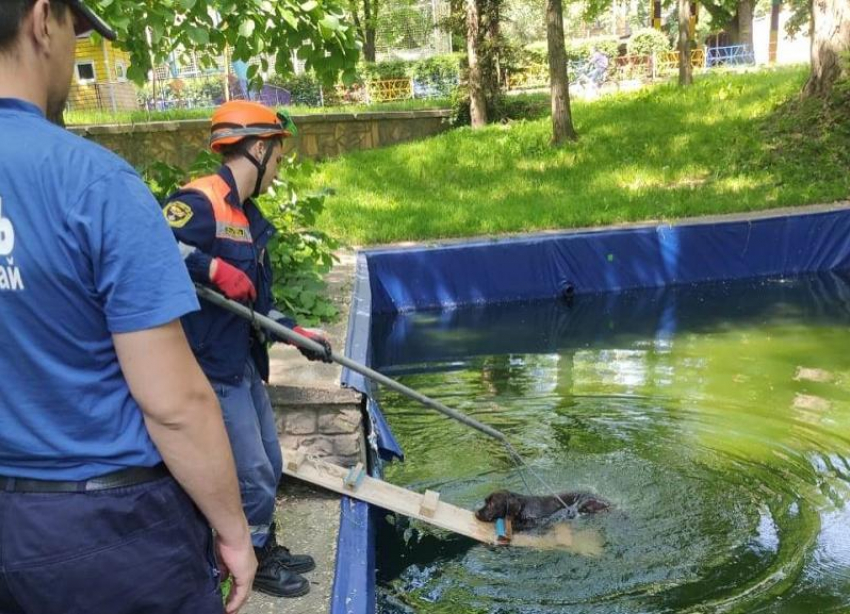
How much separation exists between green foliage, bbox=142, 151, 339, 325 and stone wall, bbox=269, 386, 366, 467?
1.86 meters

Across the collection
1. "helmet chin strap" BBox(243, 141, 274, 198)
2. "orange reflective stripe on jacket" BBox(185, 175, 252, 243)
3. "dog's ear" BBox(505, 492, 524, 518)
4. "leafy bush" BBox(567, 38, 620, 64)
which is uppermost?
"leafy bush" BBox(567, 38, 620, 64)

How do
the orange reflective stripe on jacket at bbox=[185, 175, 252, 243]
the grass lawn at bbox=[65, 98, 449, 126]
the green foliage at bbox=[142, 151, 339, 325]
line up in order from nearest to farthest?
the orange reflective stripe on jacket at bbox=[185, 175, 252, 243]
the green foliage at bbox=[142, 151, 339, 325]
the grass lawn at bbox=[65, 98, 449, 126]

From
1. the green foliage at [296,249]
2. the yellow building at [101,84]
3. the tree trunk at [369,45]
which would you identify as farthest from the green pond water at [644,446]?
the tree trunk at [369,45]

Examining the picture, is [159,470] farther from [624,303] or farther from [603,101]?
[603,101]

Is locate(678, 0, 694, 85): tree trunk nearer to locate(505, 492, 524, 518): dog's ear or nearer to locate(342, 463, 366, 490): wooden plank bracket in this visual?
locate(505, 492, 524, 518): dog's ear

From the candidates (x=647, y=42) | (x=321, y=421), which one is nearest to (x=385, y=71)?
(x=647, y=42)

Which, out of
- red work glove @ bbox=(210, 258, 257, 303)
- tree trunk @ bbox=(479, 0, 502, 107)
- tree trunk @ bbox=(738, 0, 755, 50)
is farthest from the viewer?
tree trunk @ bbox=(738, 0, 755, 50)

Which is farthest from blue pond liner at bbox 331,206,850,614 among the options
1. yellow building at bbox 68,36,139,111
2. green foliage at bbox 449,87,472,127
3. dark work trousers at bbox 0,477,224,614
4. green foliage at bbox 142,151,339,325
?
yellow building at bbox 68,36,139,111

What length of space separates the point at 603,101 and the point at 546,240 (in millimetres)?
8744

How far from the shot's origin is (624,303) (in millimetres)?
9914

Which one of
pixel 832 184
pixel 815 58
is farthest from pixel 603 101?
pixel 832 184

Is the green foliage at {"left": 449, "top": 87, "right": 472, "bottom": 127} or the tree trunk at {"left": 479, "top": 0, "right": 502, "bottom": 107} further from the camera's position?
the green foliage at {"left": 449, "top": 87, "right": 472, "bottom": 127}

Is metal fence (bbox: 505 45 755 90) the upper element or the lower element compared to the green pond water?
upper

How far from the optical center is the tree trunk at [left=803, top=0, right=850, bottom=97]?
13719 mm
